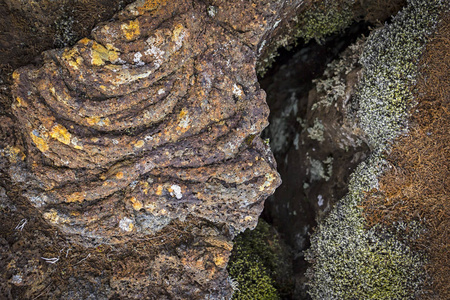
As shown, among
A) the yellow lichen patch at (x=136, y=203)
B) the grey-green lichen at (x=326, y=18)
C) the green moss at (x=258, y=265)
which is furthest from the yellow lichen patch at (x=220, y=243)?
the grey-green lichen at (x=326, y=18)

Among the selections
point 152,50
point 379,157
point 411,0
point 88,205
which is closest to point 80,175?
point 88,205

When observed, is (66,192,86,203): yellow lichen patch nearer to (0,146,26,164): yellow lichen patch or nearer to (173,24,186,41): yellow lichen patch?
(0,146,26,164): yellow lichen patch

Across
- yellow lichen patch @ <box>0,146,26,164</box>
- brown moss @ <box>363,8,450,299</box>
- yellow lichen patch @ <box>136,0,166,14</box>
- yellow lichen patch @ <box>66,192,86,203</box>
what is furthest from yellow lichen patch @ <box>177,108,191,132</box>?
brown moss @ <box>363,8,450,299</box>

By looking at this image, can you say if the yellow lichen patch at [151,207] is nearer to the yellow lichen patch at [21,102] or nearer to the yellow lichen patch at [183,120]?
the yellow lichen patch at [183,120]

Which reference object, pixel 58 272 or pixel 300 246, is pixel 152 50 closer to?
pixel 58 272

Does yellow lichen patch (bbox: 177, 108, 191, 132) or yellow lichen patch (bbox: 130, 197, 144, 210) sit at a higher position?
Answer: yellow lichen patch (bbox: 177, 108, 191, 132)

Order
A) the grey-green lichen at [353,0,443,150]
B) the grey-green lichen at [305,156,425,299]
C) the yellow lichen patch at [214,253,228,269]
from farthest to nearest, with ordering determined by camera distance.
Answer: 1. the grey-green lichen at [305,156,425,299]
2. the grey-green lichen at [353,0,443,150]
3. the yellow lichen patch at [214,253,228,269]

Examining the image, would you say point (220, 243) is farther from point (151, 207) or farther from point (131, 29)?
point (131, 29)
